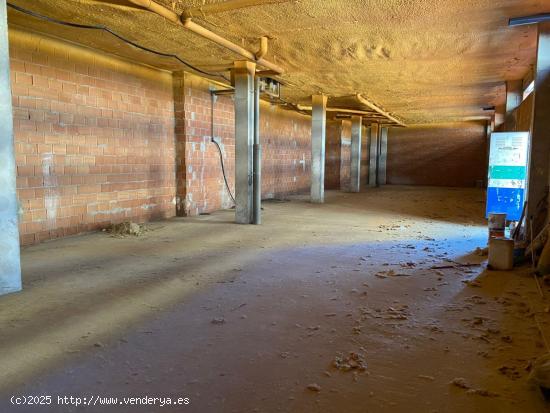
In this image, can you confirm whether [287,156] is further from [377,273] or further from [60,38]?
[377,273]

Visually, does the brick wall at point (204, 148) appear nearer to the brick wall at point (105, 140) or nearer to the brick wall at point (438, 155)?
the brick wall at point (105, 140)

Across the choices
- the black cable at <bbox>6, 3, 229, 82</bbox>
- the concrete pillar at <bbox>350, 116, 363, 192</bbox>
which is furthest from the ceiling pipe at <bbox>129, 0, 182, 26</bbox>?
the concrete pillar at <bbox>350, 116, 363, 192</bbox>

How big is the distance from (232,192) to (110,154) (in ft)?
12.5

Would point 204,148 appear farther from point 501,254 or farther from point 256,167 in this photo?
point 501,254

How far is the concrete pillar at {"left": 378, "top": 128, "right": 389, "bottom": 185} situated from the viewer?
21047 millimetres

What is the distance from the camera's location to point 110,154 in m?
6.68

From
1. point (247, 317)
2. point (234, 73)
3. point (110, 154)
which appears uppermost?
point (234, 73)

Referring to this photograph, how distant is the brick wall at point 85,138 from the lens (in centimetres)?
534

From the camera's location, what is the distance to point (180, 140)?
26.7 feet

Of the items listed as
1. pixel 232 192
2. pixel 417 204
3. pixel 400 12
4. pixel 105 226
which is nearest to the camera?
pixel 400 12

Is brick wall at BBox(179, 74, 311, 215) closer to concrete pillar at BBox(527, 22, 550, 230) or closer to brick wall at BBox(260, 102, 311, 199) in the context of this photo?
brick wall at BBox(260, 102, 311, 199)

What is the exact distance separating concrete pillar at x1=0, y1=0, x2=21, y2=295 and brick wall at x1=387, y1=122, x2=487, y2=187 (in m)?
20.0

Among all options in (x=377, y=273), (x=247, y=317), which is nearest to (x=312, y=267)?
(x=377, y=273)

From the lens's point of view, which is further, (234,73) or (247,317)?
(234,73)
